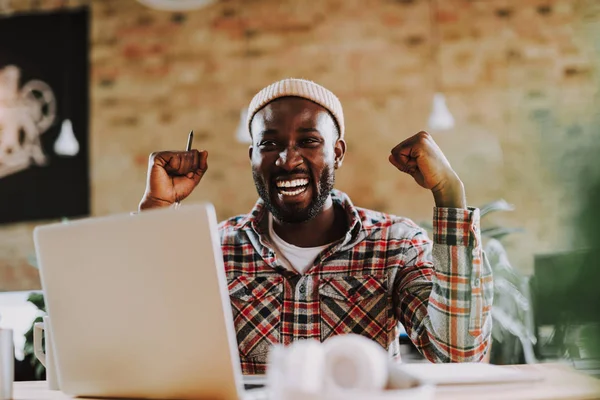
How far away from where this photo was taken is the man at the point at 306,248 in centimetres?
155

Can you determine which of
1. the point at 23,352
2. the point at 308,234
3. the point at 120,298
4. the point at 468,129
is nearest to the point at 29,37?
the point at 23,352

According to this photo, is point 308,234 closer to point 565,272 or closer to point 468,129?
point 565,272

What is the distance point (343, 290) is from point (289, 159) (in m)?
0.37

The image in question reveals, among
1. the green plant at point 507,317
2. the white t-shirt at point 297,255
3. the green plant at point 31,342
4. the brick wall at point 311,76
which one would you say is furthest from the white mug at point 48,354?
the brick wall at point 311,76

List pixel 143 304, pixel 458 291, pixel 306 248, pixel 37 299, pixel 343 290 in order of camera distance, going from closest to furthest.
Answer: pixel 143 304, pixel 458 291, pixel 343 290, pixel 306 248, pixel 37 299

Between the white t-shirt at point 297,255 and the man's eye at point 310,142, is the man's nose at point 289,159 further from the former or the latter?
the white t-shirt at point 297,255

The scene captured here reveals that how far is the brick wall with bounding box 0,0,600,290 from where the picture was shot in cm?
380

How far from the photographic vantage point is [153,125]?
401 centimetres

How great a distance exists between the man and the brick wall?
2.10m

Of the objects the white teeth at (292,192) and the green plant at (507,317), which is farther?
the green plant at (507,317)

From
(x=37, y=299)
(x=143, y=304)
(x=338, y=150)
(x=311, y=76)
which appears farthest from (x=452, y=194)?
(x=311, y=76)

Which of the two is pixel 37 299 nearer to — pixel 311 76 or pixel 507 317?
pixel 507 317

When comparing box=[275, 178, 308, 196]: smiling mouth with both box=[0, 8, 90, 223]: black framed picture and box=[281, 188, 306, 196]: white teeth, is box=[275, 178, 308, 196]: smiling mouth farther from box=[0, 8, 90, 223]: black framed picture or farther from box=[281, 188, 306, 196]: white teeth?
box=[0, 8, 90, 223]: black framed picture

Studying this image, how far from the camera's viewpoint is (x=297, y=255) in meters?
1.68
